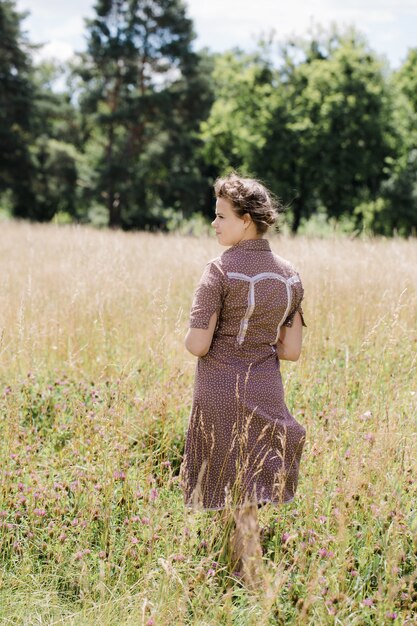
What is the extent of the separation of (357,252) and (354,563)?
5170 millimetres

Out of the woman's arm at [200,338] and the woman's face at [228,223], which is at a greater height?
the woman's face at [228,223]

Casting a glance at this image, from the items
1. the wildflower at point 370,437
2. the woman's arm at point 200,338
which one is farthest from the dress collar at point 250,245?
the wildflower at point 370,437

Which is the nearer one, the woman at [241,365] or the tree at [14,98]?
the woman at [241,365]

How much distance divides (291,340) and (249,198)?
648 mm

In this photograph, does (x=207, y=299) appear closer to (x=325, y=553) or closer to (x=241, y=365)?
(x=241, y=365)

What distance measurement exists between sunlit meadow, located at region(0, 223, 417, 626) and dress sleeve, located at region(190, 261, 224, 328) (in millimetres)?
817

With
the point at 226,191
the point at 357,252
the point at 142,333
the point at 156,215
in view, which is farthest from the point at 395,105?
the point at 226,191

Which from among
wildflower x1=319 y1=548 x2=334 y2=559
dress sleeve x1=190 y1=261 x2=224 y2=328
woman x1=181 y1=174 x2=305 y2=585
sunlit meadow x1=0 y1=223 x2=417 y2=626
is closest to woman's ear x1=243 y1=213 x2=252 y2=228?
woman x1=181 y1=174 x2=305 y2=585

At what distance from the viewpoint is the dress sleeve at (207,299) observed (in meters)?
2.51

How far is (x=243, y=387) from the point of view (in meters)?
2.59

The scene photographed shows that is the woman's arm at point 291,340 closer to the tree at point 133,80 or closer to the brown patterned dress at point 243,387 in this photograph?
the brown patterned dress at point 243,387

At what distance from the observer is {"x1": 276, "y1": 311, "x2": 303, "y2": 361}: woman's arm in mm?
2775

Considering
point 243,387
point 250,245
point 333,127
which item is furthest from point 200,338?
point 333,127

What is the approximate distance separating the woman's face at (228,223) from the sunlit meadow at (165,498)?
1.05 metres
